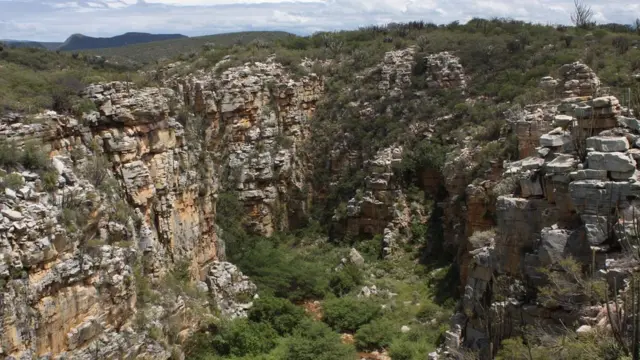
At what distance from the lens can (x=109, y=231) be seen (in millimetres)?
17703

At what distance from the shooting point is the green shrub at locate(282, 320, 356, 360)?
20.5 m

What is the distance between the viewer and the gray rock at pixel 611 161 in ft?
40.4

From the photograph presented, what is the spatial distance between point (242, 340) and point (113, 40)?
8094 cm

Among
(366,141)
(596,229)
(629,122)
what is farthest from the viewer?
(366,141)

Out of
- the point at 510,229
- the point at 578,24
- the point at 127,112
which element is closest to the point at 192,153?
the point at 127,112

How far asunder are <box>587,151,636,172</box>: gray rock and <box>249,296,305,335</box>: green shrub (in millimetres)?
13674

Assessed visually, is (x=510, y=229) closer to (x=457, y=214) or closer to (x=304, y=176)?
(x=457, y=214)

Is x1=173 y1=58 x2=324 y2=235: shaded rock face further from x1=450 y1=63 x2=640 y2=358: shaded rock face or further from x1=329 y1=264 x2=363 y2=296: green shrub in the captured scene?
x1=450 y1=63 x2=640 y2=358: shaded rock face

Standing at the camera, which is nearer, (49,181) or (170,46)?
(49,181)

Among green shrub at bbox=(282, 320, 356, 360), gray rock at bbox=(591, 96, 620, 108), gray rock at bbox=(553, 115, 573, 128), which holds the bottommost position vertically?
green shrub at bbox=(282, 320, 356, 360)

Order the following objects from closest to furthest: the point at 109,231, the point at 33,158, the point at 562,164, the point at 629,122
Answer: the point at 562,164
the point at 629,122
the point at 33,158
the point at 109,231

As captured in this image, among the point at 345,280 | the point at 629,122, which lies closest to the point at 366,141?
the point at 345,280

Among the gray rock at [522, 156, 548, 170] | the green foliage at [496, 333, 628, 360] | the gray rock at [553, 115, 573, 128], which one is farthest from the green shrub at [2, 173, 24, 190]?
the gray rock at [553, 115, 573, 128]

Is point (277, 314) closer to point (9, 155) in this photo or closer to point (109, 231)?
point (109, 231)
